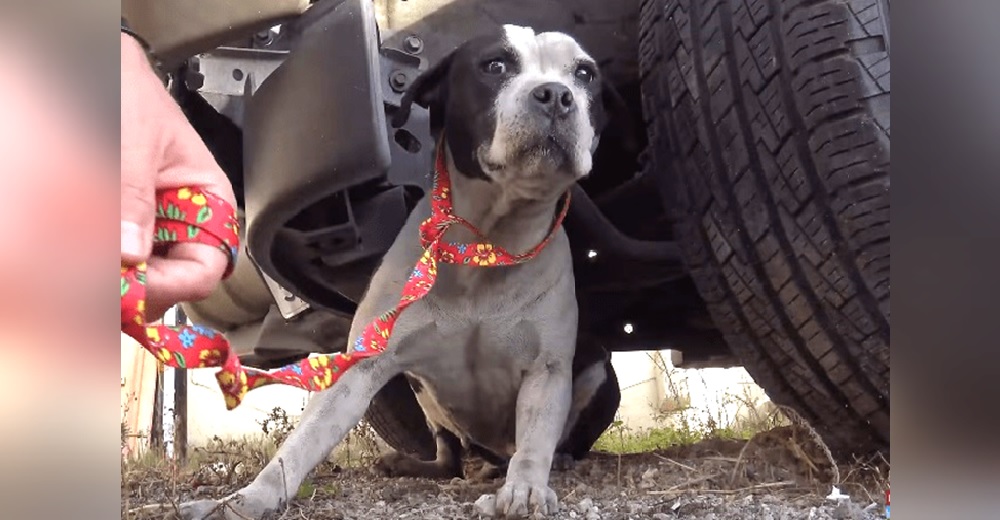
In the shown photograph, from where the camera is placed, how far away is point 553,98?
126 cm

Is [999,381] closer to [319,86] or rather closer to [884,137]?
[884,137]

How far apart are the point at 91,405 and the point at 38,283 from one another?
0.11 m

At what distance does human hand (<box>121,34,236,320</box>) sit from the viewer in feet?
2.91

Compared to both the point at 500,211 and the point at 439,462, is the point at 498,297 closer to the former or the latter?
the point at 500,211

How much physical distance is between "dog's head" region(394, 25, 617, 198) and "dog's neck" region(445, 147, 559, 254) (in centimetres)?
2

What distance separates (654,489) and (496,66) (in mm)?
648

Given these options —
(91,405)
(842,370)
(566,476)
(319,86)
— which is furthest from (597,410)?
(91,405)

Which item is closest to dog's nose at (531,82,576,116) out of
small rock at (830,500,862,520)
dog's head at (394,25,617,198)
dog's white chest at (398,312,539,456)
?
dog's head at (394,25,617,198)

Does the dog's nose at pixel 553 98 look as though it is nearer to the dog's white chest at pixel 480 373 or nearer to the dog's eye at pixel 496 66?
the dog's eye at pixel 496 66

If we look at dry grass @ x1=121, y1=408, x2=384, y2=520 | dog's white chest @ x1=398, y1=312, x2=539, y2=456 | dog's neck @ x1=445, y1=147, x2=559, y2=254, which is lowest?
dry grass @ x1=121, y1=408, x2=384, y2=520

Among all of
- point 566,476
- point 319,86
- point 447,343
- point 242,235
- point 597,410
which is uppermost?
point 319,86

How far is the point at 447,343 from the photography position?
1497 mm

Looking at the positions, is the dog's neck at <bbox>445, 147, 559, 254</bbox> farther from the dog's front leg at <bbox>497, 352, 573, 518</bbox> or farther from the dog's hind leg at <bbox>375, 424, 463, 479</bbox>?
the dog's hind leg at <bbox>375, 424, 463, 479</bbox>

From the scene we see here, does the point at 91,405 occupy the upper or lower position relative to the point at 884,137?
lower
